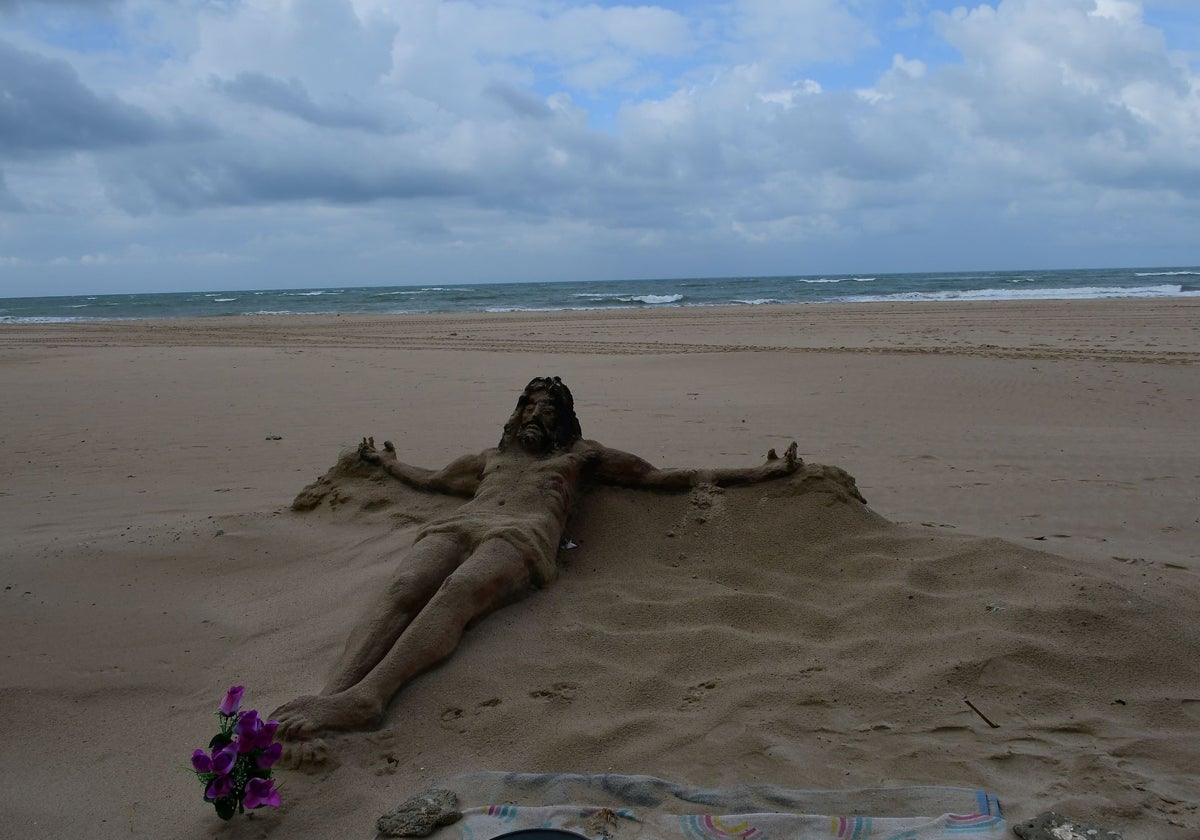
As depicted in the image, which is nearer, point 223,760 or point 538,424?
point 223,760

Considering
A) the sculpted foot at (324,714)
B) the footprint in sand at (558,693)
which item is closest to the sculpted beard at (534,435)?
the footprint in sand at (558,693)

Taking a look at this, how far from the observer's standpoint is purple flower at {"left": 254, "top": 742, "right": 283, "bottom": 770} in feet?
8.76

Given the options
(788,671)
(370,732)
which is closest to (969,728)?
(788,671)

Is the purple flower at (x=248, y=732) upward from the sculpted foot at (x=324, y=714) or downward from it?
upward

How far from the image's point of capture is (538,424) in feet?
17.1

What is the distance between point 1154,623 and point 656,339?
16.1 metres

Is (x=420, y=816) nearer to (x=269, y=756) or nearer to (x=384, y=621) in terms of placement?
(x=269, y=756)

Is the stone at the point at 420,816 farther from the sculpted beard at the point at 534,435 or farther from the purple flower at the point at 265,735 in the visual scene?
the sculpted beard at the point at 534,435

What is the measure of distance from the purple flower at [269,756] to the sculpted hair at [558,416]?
2.75 meters

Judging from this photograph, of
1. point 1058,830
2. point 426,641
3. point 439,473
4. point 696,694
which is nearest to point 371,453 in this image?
point 439,473

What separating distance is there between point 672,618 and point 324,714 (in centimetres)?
167

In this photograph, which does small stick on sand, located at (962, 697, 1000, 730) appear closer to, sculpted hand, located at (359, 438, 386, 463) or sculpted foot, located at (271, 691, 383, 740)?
sculpted foot, located at (271, 691, 383, 740)

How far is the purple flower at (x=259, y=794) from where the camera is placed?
262 centimetres

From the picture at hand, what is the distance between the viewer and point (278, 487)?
275 inches
